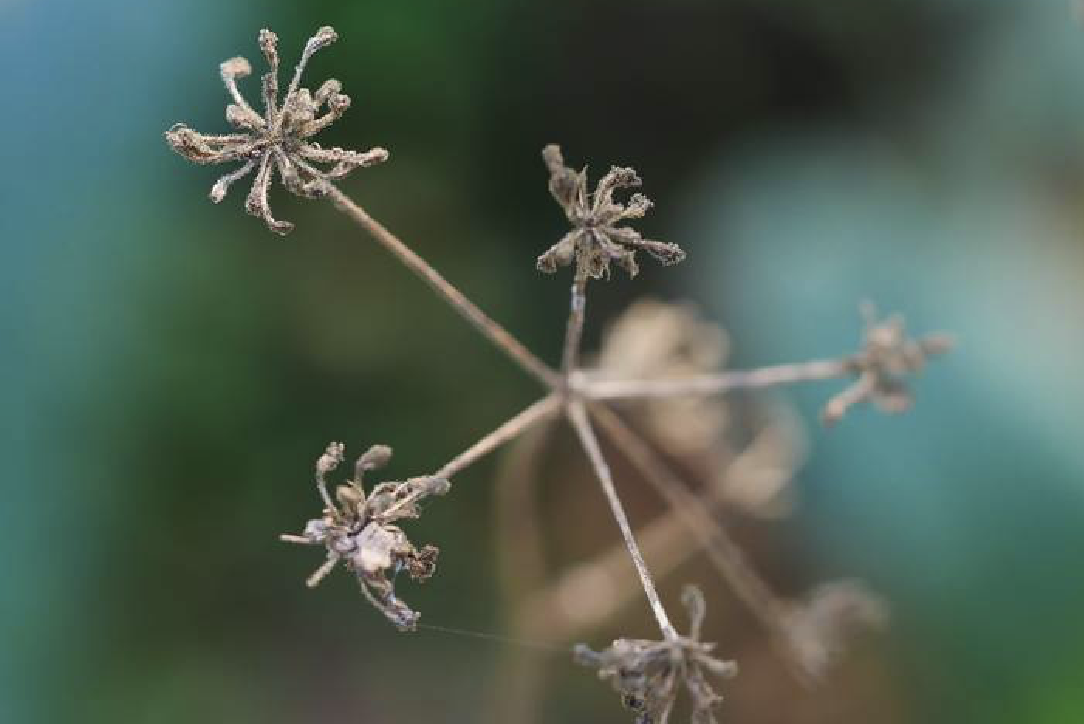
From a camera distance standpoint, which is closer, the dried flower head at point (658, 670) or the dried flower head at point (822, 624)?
the dried flower head at point (658, 670)

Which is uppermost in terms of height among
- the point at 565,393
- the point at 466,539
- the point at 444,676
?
the point at 466,539

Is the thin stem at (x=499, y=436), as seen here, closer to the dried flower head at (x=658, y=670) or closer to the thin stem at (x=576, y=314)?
the thin stem at (x=576, y=314)

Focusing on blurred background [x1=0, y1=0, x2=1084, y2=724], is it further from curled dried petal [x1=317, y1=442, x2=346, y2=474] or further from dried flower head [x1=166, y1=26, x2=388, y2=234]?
curled dried petal [x1=317, y1=442, x2=346, y2=474]

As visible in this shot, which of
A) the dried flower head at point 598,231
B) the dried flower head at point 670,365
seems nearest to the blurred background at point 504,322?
the dried flower head at point 670,365

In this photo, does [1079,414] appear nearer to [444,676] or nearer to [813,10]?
[813,10]

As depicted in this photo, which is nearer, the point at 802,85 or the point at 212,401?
the point at 212,401

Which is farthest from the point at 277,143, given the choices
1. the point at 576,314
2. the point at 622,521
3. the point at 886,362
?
the point at 886,362

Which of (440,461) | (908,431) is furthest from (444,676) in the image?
(908,431)
